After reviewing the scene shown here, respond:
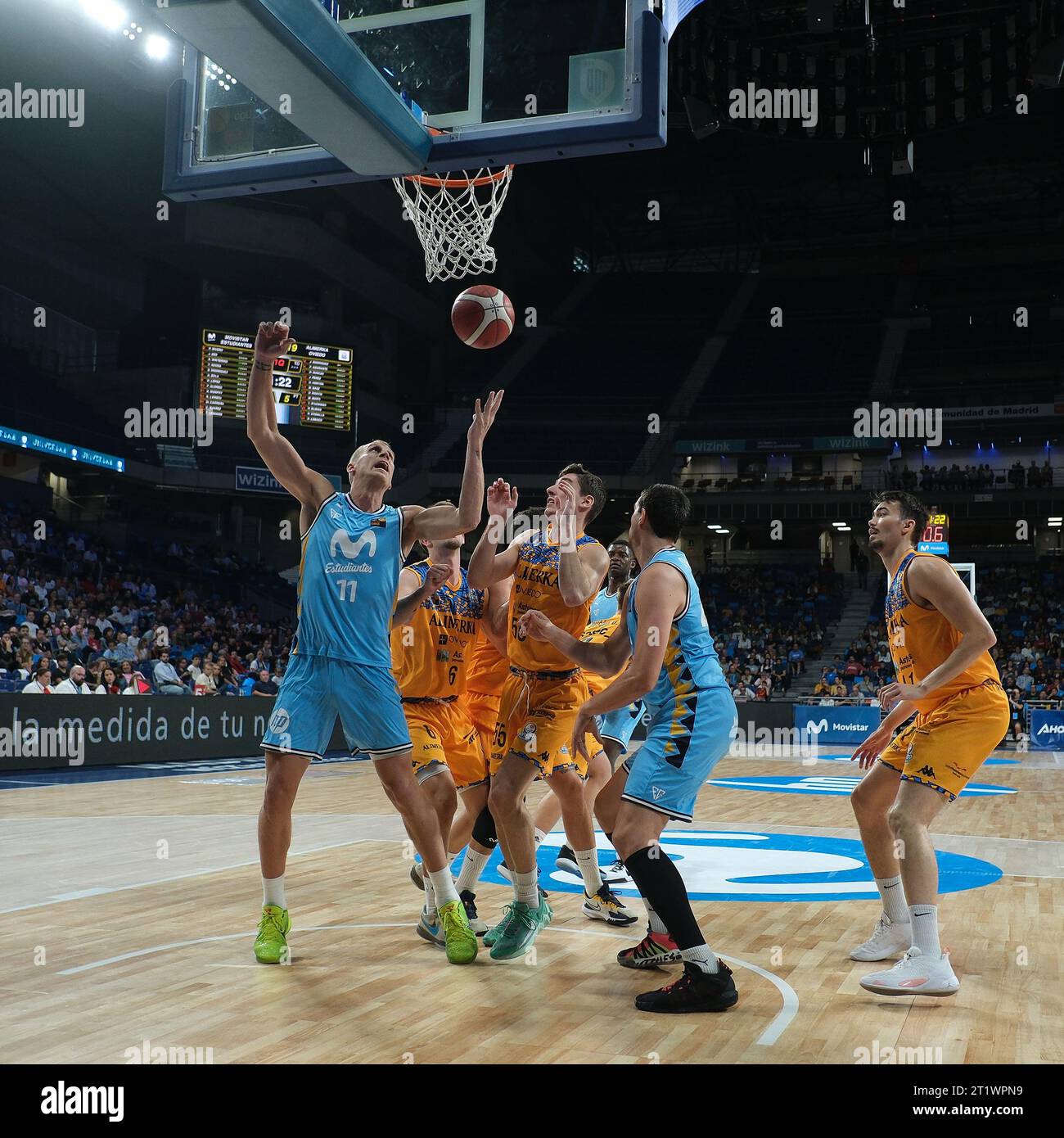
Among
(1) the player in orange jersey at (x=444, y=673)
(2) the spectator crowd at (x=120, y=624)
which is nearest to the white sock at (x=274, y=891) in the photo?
(1) the player in orange jersey at (x=444, y=673)

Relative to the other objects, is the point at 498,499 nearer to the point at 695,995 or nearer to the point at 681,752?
the point at 681,752

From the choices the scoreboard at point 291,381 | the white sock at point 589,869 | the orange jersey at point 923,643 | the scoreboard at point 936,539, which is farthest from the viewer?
the scoreboard at point 291,381

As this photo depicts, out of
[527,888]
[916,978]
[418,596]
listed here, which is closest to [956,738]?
[916,978]

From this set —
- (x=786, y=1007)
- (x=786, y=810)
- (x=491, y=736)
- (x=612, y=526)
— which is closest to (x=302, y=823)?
(x=491, y=736)

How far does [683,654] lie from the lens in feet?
14.2

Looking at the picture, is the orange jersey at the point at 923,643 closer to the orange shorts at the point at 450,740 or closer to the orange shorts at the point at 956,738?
the orange shorts at the point at 956,738

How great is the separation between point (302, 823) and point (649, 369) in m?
30.9

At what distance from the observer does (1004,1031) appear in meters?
3.70

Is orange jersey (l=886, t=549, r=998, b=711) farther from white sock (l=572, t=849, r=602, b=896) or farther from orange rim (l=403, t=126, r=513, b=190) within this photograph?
orange rim (l=403, t=126, r=513, b=190)

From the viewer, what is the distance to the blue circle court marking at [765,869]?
651cm

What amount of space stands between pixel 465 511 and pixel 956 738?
235 cm

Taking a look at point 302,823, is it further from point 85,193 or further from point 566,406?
point 566,406

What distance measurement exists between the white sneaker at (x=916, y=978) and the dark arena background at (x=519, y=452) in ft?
0.55

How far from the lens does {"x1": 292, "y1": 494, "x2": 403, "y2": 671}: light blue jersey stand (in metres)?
4.66
